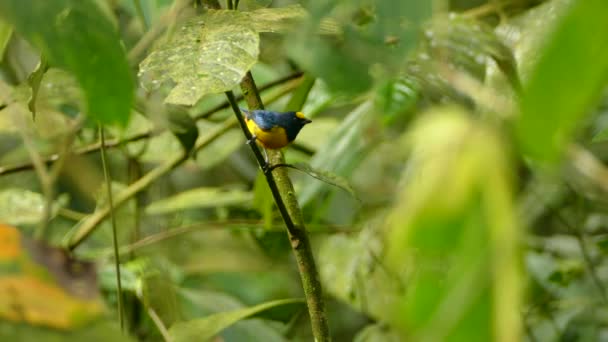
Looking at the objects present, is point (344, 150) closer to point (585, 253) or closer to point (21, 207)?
point (585, 253)

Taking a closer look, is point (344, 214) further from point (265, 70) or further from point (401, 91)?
point (401, 91)

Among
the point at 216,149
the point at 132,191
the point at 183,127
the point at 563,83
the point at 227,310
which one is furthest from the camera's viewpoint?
the point at 216,149

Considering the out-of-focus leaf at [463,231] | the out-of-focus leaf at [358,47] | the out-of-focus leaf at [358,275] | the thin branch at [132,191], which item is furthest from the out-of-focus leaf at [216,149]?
the out-of-focus leaf at [463,231]

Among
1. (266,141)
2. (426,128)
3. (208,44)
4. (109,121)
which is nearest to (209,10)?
(208,44)

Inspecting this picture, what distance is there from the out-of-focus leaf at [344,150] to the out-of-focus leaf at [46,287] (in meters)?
0.88

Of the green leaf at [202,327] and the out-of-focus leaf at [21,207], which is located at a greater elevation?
the green leaf at [202,327]

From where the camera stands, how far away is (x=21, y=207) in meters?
1.31

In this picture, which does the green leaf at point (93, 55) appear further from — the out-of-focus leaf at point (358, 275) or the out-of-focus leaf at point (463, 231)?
the out-of-focus leaf at point (358, 275)

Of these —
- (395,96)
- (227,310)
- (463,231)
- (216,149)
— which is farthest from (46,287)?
(216,149)

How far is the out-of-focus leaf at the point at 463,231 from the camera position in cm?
25

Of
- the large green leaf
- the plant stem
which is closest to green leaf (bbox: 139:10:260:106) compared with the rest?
the large green leaf

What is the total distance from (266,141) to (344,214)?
1.01 m

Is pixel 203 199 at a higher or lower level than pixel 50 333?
lower

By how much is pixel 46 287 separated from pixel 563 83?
0.22 meters
